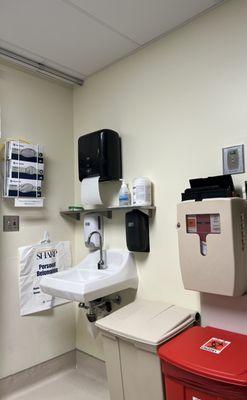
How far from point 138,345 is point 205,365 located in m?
0.40

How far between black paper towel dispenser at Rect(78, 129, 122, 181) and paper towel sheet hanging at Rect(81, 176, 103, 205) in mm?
39

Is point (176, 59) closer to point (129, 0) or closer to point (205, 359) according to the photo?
point (129, 0)

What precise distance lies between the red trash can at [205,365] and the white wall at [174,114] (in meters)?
0.36

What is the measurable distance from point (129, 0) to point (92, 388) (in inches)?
104

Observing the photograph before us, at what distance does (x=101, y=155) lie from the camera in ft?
7.16

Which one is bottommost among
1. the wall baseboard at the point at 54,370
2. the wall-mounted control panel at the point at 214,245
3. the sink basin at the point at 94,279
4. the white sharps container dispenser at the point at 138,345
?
the wall baseboard at the point at 54,370

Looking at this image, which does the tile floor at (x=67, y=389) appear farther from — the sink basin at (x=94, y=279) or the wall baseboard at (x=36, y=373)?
the sink basin at (x=94, y=279)

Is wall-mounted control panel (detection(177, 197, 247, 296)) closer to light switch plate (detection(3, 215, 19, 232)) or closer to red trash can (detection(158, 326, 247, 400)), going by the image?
red trash can (detection(158, 326, 247, 400))

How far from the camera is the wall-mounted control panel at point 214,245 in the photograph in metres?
1.44

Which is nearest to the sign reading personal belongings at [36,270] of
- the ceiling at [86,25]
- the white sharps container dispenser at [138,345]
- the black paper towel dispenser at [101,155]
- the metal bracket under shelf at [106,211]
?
the metal bracket under shelf at [106,211]

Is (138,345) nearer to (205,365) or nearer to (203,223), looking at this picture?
(205,365)

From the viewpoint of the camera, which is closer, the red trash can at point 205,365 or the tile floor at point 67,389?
the red trash can at point 205,365

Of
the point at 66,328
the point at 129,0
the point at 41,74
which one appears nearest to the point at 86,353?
the point at 66,328

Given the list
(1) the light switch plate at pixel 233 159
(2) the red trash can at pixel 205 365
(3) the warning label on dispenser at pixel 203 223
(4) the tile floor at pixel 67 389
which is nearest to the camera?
(2) the red trash can at pixel 205 365
